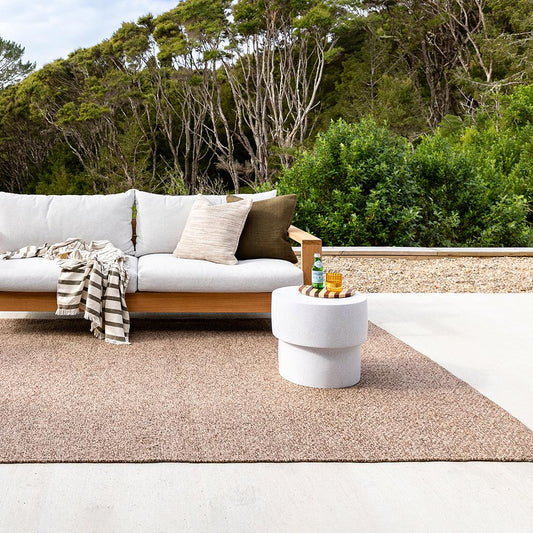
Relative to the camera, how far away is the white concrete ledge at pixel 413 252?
18.7 ft

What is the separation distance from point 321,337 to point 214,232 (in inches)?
56.2

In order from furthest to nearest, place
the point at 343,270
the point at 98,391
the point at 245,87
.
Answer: the point at 245,87 < the point at 343,270 < the point at 98,391

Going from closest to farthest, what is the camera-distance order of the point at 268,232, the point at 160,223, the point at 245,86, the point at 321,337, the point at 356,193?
the point at 321,337, the point at 268,232, the point at 160,223, the point at 356,193, the point at 245,86

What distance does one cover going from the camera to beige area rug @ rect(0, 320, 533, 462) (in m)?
2.05

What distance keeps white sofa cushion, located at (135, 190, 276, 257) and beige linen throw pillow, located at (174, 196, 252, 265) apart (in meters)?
0.16

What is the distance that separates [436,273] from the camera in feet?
17.7

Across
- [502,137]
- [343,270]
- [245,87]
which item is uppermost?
[245,87]

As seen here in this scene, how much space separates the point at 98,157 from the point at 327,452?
52.3 ft

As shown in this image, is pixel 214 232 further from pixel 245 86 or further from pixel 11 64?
pixel 11 64
